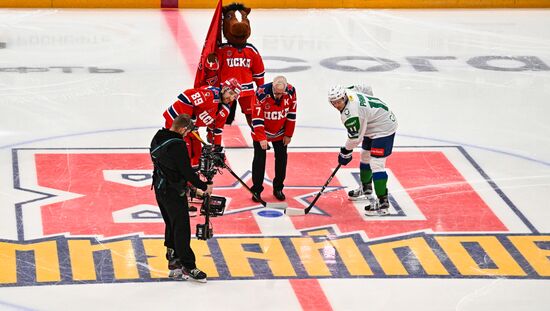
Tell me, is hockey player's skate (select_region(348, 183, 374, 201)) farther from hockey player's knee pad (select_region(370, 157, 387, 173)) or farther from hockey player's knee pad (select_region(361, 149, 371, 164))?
hockey player's knee pad (select_region(370, 157, 387, 173))

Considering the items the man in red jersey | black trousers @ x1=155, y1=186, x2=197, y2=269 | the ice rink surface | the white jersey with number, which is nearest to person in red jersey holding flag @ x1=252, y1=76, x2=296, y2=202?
the ice rink surface

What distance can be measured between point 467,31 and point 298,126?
467cm

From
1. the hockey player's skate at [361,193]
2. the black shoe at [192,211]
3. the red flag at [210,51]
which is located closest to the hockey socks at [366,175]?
the hockey player's skate at [361,193]

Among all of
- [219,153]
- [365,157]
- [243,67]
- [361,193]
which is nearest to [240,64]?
[243,67]

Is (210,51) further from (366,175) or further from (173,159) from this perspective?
(173,159)

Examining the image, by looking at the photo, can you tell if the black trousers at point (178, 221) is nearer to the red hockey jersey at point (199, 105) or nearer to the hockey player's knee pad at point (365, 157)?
Result: the red hockey jersey at point (199, 105)

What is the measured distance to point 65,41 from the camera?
1432 centimetres

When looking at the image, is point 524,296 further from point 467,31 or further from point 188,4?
point 188,4

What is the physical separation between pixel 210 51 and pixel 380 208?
2061mm

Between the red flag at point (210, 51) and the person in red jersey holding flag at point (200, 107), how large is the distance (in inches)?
40.5

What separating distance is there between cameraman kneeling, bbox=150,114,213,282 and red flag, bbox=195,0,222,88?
8.20ft

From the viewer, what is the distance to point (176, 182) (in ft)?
25.2

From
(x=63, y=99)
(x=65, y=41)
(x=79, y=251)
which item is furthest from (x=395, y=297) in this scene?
(x=65, y=41)

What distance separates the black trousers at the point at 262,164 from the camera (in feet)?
31.0
